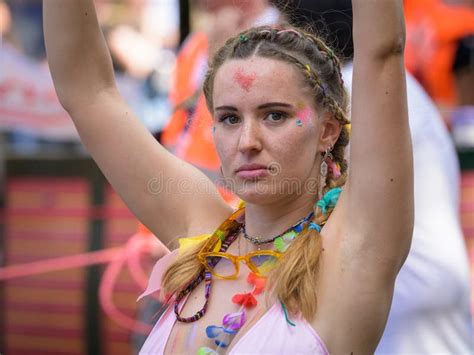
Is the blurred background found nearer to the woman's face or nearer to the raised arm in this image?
the woman's face

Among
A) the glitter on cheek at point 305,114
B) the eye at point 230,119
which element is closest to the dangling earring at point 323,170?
the glitter on cheek at point 305,114

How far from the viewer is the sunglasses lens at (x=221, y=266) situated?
1.85m

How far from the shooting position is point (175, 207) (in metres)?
2.06

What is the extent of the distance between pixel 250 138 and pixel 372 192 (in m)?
0.28

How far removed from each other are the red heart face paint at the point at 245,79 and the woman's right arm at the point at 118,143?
37 centimetres

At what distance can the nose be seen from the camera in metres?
1.73

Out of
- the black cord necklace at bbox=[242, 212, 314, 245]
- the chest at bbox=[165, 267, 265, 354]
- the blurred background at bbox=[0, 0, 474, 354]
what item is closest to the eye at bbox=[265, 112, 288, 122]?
the black cord necklace at bbox=[242, 212, 314, 245]

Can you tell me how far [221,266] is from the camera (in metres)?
1.88

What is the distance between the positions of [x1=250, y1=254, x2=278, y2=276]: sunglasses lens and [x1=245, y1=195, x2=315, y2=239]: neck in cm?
5

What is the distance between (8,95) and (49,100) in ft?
0.93

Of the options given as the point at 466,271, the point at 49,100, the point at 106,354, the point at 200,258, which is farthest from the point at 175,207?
the point at 49,100

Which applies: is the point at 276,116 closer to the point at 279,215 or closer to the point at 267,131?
the point at 267,131

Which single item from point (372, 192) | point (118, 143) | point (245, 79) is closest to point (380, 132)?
point (372, 192)

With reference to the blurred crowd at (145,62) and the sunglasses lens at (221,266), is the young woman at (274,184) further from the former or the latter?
the blurred crowd at (145,62)
